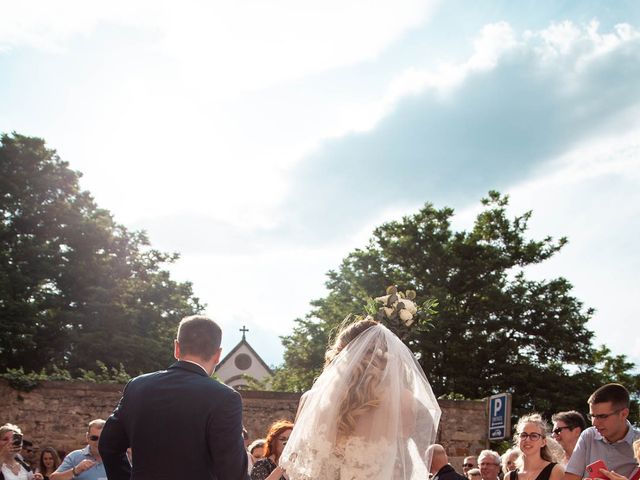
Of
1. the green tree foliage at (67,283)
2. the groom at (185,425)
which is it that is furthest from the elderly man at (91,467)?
the green tree foliage at (67,283)

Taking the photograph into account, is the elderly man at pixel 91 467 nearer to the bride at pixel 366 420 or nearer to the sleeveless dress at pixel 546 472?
the bride at pixel 366 420

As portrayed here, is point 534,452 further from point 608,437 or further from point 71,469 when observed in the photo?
point 71,469

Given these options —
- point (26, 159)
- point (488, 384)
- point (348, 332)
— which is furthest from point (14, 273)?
point (348, 332)

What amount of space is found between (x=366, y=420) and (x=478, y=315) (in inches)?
1032

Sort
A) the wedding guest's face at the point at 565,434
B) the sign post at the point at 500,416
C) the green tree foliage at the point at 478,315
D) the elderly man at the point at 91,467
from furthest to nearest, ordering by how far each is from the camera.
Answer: the green tree foliage at the point at 478,315, the sign post at the point at 500,416, the elderly man at the point at 91,467, the wedding guest's face at the point at 565,434

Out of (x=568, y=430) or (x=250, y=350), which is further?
(x=250, y=350)

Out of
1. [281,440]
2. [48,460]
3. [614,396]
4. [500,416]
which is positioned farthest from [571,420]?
[500,416]

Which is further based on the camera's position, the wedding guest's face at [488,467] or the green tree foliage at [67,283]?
the green tree foliage at [67,283]

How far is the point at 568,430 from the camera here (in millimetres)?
6766

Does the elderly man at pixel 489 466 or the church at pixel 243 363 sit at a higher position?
the church at pixel 243 363

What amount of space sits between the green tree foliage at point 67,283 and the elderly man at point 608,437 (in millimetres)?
21504

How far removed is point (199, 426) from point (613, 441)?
351 cm

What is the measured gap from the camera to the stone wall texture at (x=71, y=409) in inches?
604

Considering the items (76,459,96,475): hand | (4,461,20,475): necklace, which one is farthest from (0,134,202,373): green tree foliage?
(76,459,96,475): hand
